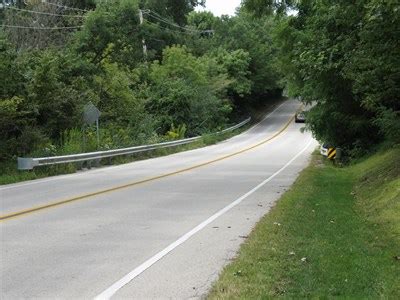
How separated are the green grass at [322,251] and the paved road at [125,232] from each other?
0.39m

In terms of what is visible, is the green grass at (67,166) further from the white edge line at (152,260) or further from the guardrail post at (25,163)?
the white edge line at (152,260)

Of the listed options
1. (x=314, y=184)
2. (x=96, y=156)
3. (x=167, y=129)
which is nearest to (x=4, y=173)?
(x=96, y=156)

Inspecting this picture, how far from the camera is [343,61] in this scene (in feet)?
59.2

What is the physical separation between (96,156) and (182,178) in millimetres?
5896

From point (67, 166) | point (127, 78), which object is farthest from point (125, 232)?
point (127, 78)

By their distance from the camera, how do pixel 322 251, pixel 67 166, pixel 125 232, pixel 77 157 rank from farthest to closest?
pixel 77 157
pixel 67 166
pixel 125 232
pixel 322 251

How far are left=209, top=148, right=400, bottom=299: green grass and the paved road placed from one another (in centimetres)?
39

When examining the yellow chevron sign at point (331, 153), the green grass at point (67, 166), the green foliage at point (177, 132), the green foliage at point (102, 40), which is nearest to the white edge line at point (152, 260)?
the green grass at point (67, 166)

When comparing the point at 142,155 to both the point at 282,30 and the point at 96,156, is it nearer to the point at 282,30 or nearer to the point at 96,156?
the point at 96,156

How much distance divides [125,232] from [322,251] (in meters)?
3.22

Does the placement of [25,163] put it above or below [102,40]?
below

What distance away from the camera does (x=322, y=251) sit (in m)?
7.64

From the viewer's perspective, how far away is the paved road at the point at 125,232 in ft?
20.6

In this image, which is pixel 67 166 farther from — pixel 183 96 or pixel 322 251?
pixel 183 96
